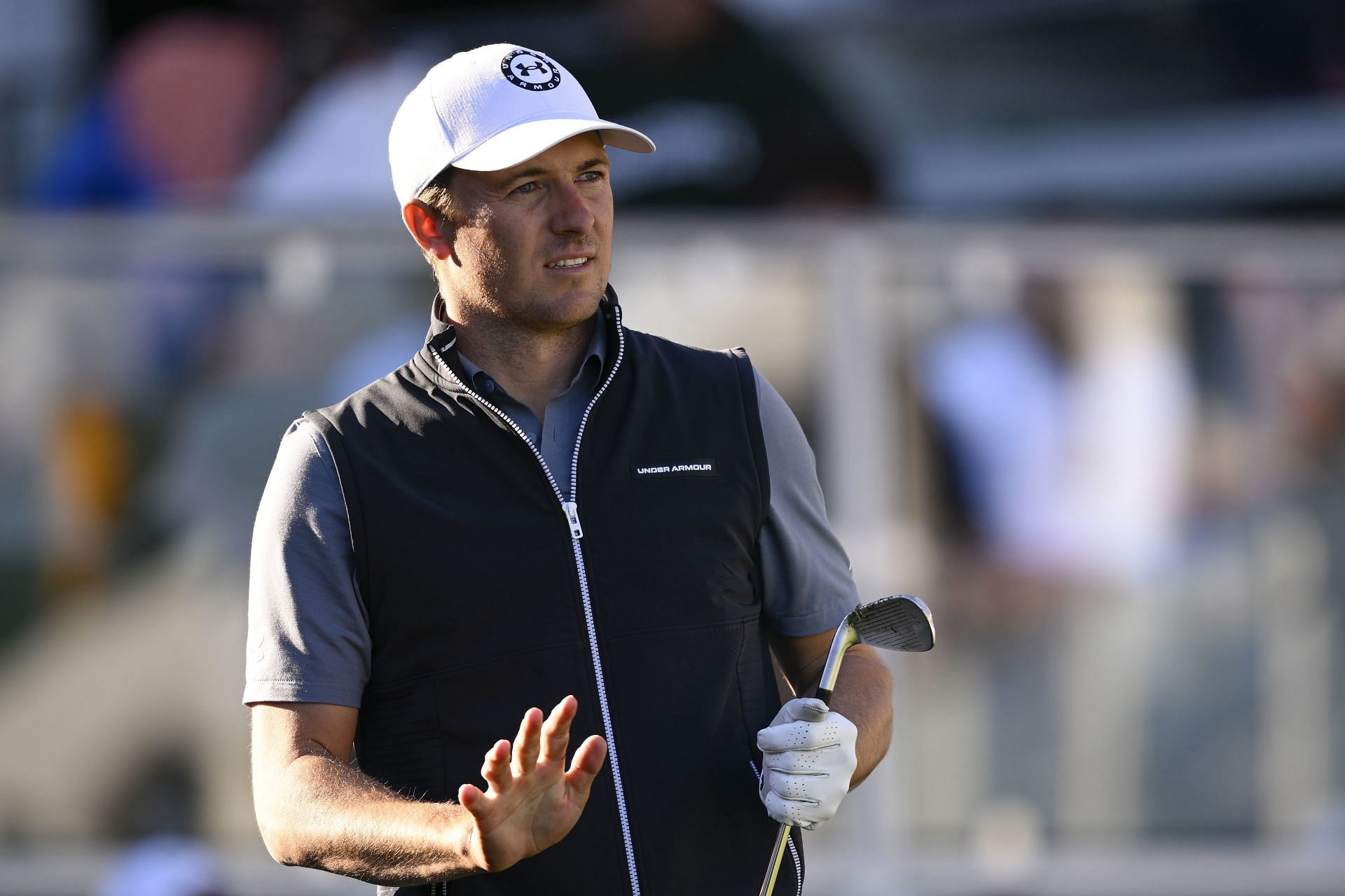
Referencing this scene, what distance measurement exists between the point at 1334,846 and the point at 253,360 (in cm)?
391

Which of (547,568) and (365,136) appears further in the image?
(365,136)

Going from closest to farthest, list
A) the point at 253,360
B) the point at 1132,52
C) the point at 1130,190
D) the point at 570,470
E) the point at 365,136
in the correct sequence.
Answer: the point at 570,470 < the point at 253,360 < the point at 365,136 < the point at 1130,190 < the point at 1132,52

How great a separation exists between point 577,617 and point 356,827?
0.45m

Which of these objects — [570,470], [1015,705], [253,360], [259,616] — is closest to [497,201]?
[570,470]

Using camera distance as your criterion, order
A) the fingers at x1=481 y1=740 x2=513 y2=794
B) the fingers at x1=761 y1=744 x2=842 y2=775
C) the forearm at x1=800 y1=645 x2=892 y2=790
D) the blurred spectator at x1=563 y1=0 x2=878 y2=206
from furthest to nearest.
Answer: the blurred spectator at x1=563 y1=0 x2=878 y2=206, the forearm at x1=800 y1=645 x2=892 y2=790, the fingers at x1=761 y1=744 x2=842 y2=775, the fingers at x1=481 y1=740 x2=513 y2=794

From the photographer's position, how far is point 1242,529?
20.6 ft

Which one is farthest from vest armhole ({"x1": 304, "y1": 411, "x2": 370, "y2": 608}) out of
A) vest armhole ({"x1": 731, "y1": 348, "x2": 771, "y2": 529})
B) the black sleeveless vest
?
vest armhole ({"x1": 731, "y1": 348, "x2": 771, "y2": 529})

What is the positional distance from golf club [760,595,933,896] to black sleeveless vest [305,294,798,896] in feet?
0.16

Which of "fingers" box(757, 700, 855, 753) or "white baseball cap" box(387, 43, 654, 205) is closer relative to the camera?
"fingers" box(757, 700, 855, 753)

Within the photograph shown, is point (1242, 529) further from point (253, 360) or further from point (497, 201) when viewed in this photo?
point (497, 201)

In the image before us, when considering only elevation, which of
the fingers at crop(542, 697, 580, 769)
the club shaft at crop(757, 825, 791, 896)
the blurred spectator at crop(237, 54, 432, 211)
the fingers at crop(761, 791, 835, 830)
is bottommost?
the club shaft at crop(757, 825, 791, 896)

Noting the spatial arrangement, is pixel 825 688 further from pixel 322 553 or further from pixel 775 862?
pixel 322 553

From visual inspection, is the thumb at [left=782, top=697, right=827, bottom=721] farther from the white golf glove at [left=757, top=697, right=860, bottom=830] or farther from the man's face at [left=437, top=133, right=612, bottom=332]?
the man's face at [left=437, top=133, right=612, bottom=332]

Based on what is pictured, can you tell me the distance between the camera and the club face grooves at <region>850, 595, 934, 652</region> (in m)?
2.84
